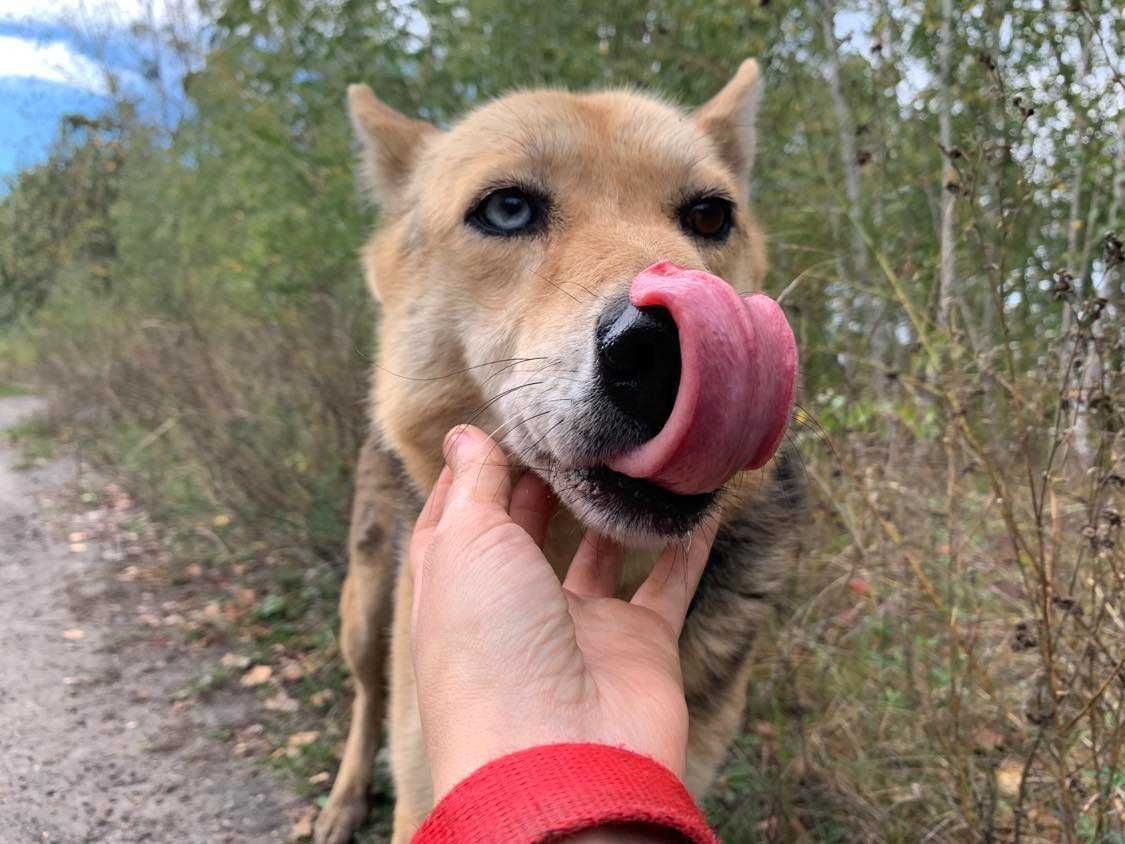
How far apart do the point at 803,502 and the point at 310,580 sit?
3285 mm

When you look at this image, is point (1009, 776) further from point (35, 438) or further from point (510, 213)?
point (35, 438)

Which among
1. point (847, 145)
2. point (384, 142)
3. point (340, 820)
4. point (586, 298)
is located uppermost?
point (847, 145)

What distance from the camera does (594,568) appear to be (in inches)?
76.8

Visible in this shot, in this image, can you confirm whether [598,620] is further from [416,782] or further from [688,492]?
[416,782]

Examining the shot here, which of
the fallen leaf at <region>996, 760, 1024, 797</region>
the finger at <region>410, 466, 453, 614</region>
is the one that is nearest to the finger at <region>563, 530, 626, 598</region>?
the finger at <region>410, 466, 453, 614</region>

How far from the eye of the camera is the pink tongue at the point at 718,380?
1.29 meters

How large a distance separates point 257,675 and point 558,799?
3.48 m

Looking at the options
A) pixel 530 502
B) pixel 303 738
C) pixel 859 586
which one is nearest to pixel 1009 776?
pixel 859 586

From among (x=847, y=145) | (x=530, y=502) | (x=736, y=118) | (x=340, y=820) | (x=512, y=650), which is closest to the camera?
(x=512, y=650)

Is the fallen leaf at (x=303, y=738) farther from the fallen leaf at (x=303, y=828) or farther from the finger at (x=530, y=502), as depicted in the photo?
the finger at (x=530, y=502)

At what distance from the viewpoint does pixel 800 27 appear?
15.1 feet

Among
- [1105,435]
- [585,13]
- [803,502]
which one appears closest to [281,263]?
[585,13]

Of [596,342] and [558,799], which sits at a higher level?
[596,342]

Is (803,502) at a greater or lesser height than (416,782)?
greater
